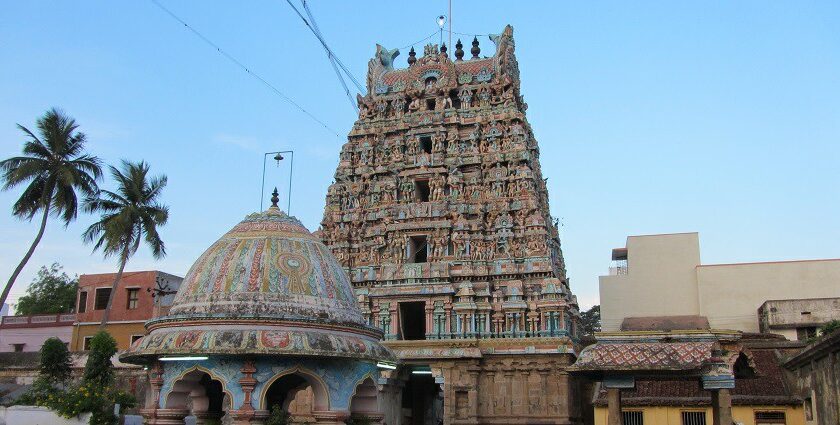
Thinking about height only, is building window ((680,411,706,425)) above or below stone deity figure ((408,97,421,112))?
below

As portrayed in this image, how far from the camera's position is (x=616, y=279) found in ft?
133

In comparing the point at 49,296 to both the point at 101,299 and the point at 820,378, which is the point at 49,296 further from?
the point at 820,378

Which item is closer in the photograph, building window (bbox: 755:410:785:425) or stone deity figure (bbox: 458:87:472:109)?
building window (bbox: 755:410:785:425)

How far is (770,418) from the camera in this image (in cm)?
2441

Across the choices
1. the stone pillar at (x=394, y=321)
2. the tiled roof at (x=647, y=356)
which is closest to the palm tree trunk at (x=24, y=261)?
the stone pillar at (x=394, y=321)

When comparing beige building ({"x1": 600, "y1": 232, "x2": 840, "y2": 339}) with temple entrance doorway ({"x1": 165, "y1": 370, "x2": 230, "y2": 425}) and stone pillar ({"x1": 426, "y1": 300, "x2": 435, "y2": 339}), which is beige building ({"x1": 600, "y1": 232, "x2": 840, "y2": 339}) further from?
temple entrance doorway ({"x1": 165, "y1": 370, "x2": 230, "y2": 425})

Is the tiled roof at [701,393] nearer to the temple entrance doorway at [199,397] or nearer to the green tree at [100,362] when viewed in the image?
the temple entrance doorway at [199,397]

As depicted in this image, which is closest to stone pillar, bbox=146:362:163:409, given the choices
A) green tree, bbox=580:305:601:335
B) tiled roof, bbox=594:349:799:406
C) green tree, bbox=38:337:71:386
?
tiled roof, bbox=594:349:799:406

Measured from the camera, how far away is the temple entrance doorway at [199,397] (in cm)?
1340

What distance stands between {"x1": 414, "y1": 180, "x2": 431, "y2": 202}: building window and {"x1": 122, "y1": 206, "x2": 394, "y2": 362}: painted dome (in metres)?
17.9

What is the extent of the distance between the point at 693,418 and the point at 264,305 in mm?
17142

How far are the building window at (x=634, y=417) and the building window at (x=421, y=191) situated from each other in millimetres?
11935

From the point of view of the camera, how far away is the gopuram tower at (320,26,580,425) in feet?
92.7

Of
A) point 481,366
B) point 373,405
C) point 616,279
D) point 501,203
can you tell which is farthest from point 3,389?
point 616,279
